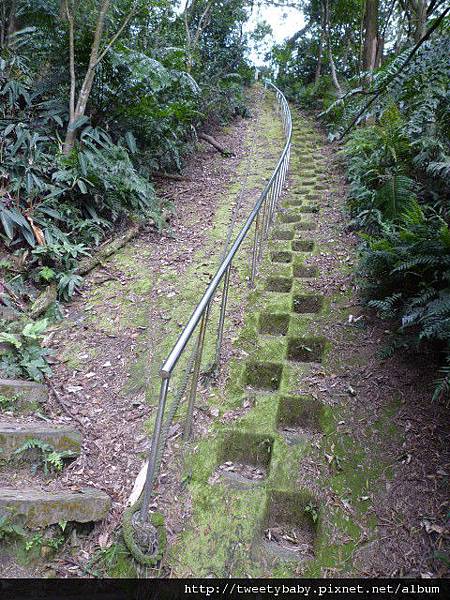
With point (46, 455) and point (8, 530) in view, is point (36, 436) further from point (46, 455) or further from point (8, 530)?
point (8, 530)

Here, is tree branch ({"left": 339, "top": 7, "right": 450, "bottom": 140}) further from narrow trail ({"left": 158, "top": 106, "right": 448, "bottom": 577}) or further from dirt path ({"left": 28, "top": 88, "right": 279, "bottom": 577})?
dirt path ({"left": 28, "top": 88, "right": 279, "bottom": 577})

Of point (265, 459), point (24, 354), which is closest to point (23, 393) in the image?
point (24, 354)

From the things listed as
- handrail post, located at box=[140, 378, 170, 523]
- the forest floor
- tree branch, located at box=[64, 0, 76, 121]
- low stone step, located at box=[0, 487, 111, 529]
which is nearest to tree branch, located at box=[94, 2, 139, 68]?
tree branch, located at box=[64, 0, 76, 121]

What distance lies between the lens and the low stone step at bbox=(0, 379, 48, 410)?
3168 millimetres

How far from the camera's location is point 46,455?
2.76m

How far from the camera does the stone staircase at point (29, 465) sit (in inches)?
91.8

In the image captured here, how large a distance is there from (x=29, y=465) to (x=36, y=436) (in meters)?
0.19

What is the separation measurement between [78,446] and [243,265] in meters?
3.04

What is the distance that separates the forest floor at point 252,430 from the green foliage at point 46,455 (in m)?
0.10

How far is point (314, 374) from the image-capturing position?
3.43 meters

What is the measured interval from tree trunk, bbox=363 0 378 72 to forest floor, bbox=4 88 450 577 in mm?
6230

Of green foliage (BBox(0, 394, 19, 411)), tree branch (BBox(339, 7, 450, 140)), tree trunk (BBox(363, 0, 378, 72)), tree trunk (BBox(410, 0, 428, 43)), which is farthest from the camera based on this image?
→ tree trunk (BBox(363, 0, 378, 72))

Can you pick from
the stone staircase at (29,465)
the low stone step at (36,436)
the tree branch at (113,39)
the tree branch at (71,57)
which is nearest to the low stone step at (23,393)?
the stone staircase at (29,465)

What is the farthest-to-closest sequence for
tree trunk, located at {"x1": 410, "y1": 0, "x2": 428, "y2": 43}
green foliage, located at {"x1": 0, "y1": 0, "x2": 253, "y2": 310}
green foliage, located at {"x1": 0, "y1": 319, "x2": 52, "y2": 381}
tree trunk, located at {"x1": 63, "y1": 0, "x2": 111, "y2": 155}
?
tree trunk, located at {"x1": 410, "y1": 0, "x2": 428, "y2": 43}
tree trunk, located at {"x1": 63, "y1": 0, "x2": 111, "y2": 155}
green foliage, located at {"x1": 0, "y1": 0, "x2": 253, "y2": 310}
green foliage, located at {"x1": 0, "y1": 319, "x2": 52, "y2": 381}
